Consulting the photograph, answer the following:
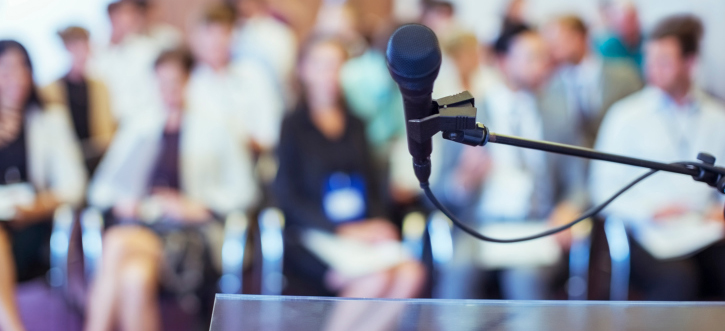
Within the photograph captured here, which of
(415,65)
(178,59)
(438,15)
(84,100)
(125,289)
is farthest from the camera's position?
(438,15)

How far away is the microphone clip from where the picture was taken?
2.83ft

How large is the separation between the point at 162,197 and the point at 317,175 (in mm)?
618

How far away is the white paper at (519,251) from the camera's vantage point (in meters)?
2.54

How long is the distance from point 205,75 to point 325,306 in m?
2.21

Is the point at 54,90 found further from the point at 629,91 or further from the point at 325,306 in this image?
the point at 629,91

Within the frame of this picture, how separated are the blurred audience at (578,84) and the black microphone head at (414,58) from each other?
2025 millimetres

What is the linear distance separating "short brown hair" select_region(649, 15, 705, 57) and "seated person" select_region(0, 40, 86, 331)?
2383 mm

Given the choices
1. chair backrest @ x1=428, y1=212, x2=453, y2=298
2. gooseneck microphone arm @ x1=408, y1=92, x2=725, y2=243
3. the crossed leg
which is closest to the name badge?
chair backrest @ x1=428, y1=212, x2=453, y2=298

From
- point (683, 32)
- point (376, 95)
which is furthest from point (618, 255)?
point (376, 95)

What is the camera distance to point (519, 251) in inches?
99.8

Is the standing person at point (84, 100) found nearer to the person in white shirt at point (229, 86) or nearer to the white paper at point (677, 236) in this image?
the person in white shirt at point (229, 86)

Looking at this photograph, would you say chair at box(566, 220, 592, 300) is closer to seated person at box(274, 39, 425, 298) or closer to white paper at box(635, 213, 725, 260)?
white paper at box(635, 213, 725, 260)

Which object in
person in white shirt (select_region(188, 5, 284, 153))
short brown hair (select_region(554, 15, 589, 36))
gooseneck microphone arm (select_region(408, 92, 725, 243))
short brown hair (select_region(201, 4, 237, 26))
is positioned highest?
short brown hair (select_region(201, 4, 237, 26))

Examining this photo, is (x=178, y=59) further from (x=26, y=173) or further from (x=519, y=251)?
(x=519, y=251)
